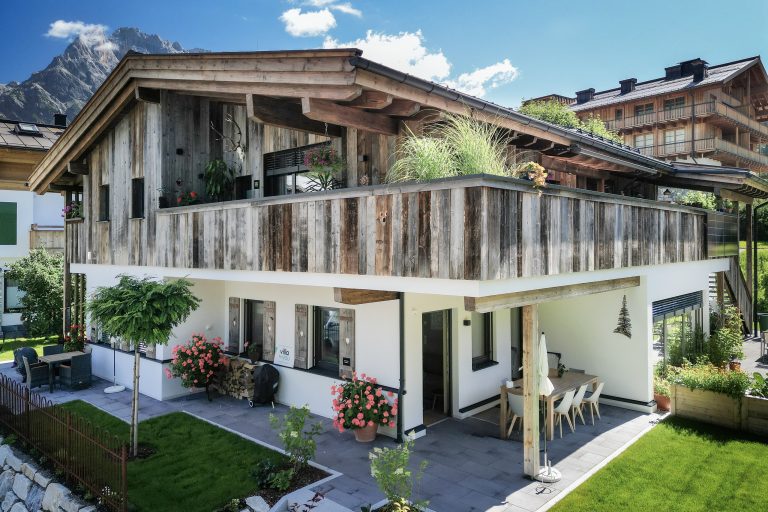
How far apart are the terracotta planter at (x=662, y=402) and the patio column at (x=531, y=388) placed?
441 centimetres

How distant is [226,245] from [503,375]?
6.51 meters

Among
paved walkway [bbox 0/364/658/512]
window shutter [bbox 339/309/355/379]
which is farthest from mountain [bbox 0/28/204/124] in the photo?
window shutter [bbox 339/309/355/379]

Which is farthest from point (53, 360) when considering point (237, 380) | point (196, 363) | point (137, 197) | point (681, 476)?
point (681, 476)

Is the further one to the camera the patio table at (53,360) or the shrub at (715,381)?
the patio table at (53,360)

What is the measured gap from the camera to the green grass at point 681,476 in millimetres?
6695

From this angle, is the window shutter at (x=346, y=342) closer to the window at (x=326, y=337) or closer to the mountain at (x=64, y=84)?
the window at (x=326, y=337)

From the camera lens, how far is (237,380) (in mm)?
11562

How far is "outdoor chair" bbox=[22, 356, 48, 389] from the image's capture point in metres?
12.3

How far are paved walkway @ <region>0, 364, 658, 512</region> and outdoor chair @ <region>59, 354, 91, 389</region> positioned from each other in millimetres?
1404

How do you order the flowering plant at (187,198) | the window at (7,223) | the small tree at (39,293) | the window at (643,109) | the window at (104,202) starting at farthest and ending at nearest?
the window at (643,109)
the window at (7,223)
the small tree at (39,293)
the window at (104,202)
the flowering plant at (187,198)

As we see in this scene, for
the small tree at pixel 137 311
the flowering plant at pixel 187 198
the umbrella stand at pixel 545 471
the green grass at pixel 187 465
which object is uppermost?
the flowering plant at pixel 187 198

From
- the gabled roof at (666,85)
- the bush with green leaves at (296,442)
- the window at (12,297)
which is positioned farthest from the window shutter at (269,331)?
the gabled roof at (666,85)

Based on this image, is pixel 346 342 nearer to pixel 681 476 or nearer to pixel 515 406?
→ pixel 515 406

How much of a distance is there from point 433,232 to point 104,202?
37.2 ft
